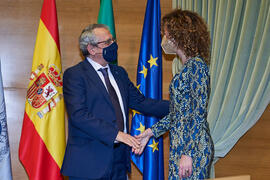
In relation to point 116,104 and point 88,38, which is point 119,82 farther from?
point 88,38

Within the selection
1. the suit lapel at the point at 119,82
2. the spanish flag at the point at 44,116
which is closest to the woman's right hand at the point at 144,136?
the suit lapel at the point at 119,82

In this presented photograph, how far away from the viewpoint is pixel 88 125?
2.34 m

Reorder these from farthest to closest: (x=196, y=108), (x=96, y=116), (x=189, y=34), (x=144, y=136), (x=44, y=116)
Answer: (x=44, y=116), (x=144, y=136), (x=96, y=116), (x=189, y=34), (x=196, y=108)

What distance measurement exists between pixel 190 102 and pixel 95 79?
771mm

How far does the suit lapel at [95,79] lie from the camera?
251cm

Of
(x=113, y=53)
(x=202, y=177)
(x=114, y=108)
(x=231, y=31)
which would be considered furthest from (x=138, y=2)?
(x=202, y=177)

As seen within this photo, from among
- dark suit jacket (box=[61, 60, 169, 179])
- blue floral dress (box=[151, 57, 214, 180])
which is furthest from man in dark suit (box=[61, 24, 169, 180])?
blue floral dress (box=[151, 57, 214, 180])

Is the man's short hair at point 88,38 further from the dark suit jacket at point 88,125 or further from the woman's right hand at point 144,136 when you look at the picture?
the woman's right hand at point 144,136

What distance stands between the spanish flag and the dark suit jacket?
0.68 metres

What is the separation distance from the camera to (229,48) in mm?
3488

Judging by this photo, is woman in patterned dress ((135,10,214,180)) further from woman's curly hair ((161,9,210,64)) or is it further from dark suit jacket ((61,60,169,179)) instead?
dark suit jacket ((61,60,169,179))

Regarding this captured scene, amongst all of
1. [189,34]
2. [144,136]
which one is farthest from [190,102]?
[144,136]

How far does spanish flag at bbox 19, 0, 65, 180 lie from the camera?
3.15 m

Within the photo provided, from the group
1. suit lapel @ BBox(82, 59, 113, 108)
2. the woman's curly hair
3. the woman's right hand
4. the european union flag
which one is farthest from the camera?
the european union flag
